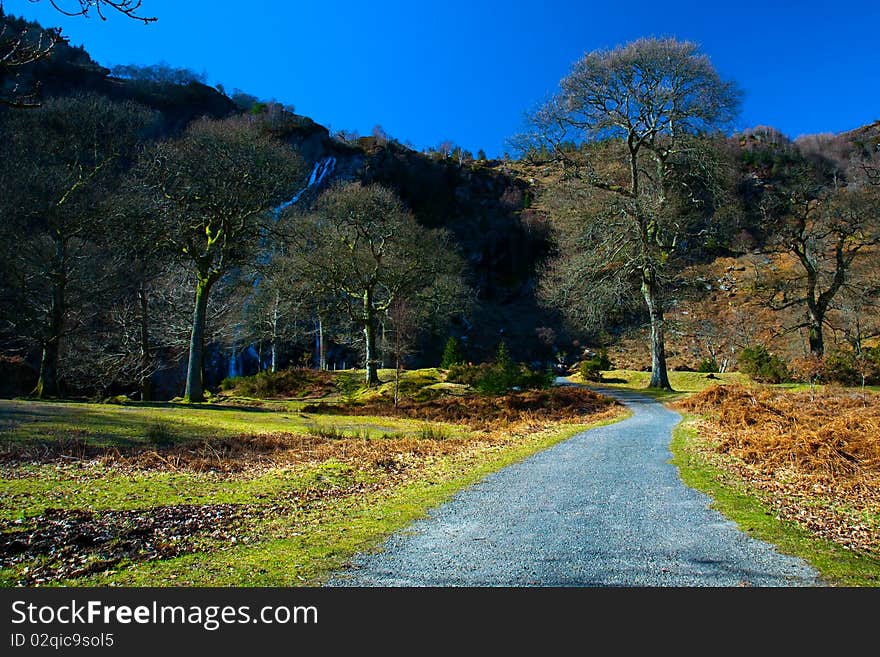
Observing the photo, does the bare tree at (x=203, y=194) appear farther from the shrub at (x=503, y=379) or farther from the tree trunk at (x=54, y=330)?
the shrub at (x=503, y=379)

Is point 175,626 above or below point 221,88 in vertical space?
below

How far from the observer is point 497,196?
309ft

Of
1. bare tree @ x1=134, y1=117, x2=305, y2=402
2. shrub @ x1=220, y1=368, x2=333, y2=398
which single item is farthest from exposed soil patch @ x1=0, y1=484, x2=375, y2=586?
shrub @ x1=220, y1=368, x2=333, y2=398

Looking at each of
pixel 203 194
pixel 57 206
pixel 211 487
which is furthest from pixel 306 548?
pixel 57 206

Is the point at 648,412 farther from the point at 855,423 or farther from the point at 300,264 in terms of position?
the point at 300,264

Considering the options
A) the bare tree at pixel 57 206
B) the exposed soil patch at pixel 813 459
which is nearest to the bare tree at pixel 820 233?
the exposed soil patch at pixel 813 459

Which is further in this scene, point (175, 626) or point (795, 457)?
point (795, 457)

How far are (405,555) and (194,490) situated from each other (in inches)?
202

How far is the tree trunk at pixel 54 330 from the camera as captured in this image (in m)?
22.7

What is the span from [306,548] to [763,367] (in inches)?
1176

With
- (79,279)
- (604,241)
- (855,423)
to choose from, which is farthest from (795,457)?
(79,279)

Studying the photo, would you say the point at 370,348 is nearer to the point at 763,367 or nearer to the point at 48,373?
the point at 48,373

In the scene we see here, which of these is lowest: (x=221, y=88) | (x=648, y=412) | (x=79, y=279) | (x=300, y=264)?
(x=648, y=412)

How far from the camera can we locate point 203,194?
79.3ft
